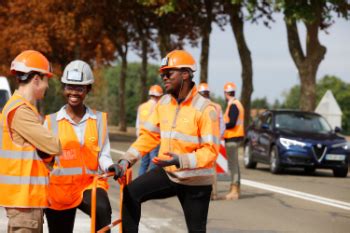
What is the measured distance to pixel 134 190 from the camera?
733 centimetres

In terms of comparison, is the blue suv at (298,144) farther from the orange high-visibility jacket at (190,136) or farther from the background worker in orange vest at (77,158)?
the background worker in orange vest at (77,158)

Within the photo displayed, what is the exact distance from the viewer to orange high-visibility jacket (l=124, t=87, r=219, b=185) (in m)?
7.15

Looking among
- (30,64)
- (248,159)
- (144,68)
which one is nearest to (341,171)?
(248,159)

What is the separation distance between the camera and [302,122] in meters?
22.8

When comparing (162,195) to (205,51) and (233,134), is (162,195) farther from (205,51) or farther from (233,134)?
(205,51)

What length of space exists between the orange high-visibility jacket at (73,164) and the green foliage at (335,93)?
121 m

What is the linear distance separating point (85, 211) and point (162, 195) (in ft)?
2.59

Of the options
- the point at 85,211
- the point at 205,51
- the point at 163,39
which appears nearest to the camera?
the point at 85,211

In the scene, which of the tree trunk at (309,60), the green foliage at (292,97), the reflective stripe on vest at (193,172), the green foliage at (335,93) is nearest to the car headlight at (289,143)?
the tree trunk at (309,60)

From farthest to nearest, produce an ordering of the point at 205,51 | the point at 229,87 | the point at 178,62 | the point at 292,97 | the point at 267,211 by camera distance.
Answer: the point at 292,97, the point at 205,51, the point at 229,87, the point at 267,211, the point at 178,62

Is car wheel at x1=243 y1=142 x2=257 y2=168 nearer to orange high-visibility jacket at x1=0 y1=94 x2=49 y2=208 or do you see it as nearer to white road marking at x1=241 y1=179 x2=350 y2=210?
white road marking at x1=241 y1=179 x2=350 y2=210

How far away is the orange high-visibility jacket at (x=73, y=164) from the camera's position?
6.82m

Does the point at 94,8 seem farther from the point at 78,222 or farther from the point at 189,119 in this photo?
the point at 189,119

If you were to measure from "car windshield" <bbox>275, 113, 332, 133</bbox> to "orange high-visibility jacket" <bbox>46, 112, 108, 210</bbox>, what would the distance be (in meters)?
15.8
